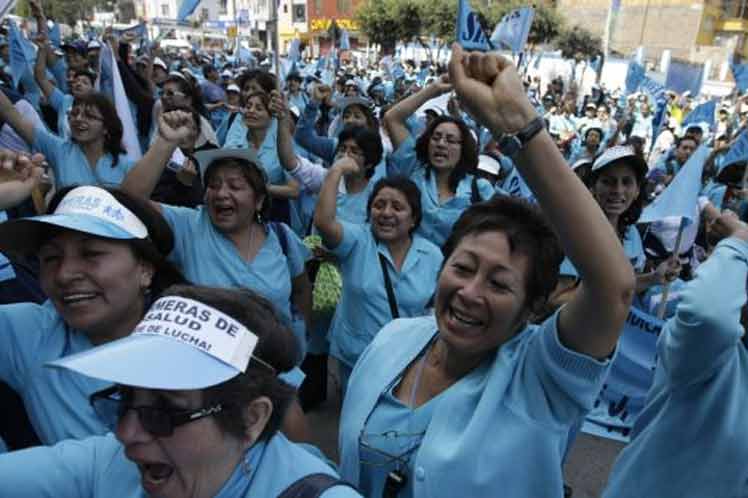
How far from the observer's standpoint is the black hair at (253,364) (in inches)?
47.4

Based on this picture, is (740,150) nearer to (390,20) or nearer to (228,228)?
(228,228)

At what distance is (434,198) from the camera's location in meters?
3.99

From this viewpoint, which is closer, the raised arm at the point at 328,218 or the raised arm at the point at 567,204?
the raised arm at the point at 567,204

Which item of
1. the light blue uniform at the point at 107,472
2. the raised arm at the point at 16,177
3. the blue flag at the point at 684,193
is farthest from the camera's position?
the blue flag at the point at 684,193

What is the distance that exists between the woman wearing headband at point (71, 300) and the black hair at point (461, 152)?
2.63 m

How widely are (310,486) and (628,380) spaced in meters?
2.58

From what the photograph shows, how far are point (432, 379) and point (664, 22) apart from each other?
42.3 m

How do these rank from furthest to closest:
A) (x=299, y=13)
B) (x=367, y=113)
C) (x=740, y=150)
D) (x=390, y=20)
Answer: (x=299, y=13), (x=390, y=20), (x=367, y=113), (x=740, y=150)

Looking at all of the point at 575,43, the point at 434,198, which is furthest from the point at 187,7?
the point at 575,43

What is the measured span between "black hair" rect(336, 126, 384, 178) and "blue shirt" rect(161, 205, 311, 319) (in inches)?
56.7

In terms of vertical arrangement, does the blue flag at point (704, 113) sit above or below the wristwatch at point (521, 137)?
below

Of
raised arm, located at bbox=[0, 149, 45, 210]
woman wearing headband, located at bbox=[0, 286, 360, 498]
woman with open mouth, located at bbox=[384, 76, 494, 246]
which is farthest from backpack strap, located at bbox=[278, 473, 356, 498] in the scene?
woman with open mouth, located at bbox=[384, 76, 494, 246]

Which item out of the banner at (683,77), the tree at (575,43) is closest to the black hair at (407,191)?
the banner at (683,77)

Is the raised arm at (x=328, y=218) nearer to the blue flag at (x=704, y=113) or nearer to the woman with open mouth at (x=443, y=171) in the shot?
the woman with open mouth at (x=443, y=171)
